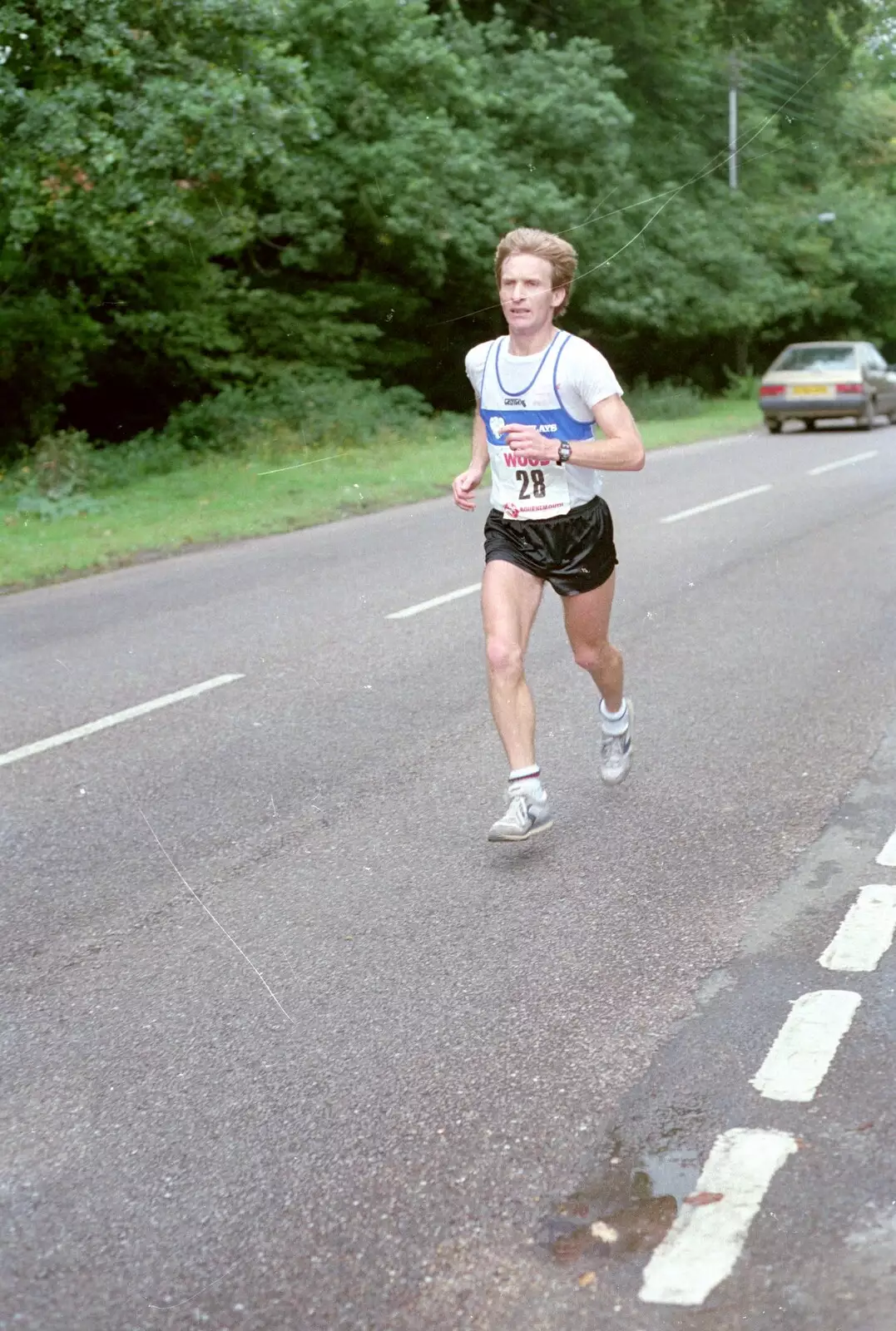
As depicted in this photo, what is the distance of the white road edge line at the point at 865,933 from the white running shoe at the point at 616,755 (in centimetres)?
147

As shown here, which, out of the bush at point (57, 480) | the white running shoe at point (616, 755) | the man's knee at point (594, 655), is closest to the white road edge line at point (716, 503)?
the bush at point (57, 480)

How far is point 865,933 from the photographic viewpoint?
15.6 feet

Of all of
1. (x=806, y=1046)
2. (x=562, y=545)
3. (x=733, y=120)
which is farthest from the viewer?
(x=733, y=120)

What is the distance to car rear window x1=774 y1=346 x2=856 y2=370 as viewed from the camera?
99.4ft

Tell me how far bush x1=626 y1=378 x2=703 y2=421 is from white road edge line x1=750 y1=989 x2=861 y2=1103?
32136 millimetres

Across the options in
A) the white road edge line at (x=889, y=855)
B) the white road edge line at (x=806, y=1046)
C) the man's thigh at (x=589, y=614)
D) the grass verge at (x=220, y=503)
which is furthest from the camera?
the grass verge at (x=220, y=503)

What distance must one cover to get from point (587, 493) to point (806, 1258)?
3273 millimetres

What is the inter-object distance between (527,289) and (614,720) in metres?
1.78

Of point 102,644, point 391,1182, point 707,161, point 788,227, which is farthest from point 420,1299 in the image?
point 788,227

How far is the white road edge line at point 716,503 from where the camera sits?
1655cm

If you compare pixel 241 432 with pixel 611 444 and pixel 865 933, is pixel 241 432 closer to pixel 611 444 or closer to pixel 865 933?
pixel 611 444

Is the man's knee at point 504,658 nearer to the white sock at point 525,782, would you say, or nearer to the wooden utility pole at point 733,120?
the white sock at point 525,782

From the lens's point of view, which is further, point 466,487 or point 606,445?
point 466,487

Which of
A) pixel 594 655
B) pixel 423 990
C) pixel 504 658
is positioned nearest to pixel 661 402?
pixel 594 655
